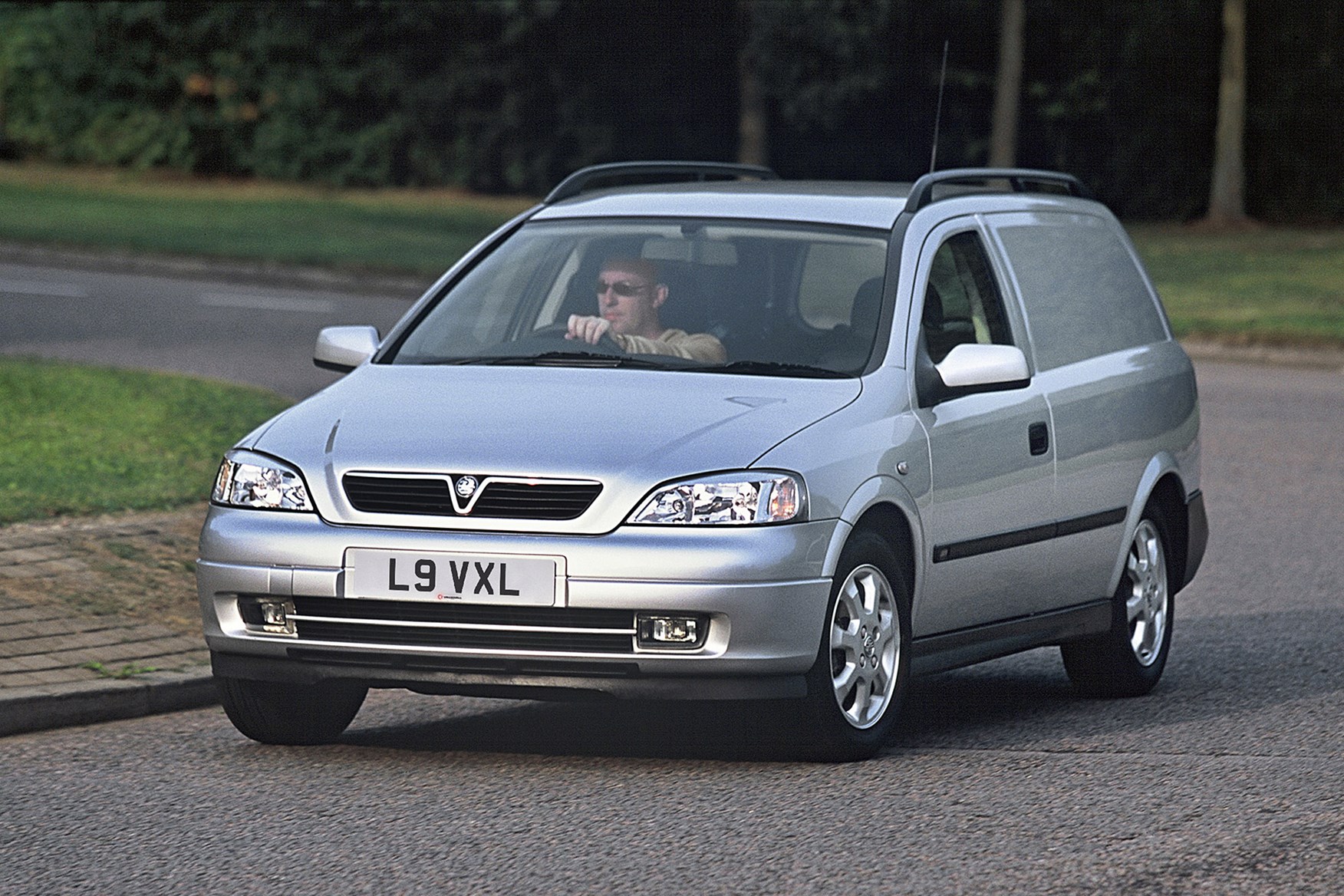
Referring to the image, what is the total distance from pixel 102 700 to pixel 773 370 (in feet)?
8.02

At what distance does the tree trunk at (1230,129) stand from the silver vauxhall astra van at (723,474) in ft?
98.8

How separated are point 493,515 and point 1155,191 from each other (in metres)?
35.5

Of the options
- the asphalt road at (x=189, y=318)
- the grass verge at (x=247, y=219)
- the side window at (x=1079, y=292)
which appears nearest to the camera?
the side window at (x=1079, y=292)

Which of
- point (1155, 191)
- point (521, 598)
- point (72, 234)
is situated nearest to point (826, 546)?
point (521, 598)

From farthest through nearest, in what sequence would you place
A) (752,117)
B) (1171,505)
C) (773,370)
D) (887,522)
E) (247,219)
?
(752,117) → (247,219) → (1171,505) → (773,370) → (887,522)

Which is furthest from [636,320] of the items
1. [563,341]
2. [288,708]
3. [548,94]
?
[548,94]

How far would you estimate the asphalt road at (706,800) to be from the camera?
5531 mm

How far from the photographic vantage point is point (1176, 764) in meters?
6.99

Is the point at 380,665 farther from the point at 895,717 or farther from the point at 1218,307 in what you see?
the point at 1218,307

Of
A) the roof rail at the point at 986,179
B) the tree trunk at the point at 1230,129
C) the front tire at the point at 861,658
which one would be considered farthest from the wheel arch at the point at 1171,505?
the tree trunk at the point at 1230,129

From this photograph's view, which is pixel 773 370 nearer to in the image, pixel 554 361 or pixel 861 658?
pixel 554 361

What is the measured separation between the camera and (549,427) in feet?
22.0

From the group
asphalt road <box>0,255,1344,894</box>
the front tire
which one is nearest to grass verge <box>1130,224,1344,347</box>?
asphalt road <box>0,255,1344,894</box>

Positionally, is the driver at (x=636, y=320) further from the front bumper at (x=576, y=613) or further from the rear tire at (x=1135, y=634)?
the rear tire at (x=1135, y=634)
